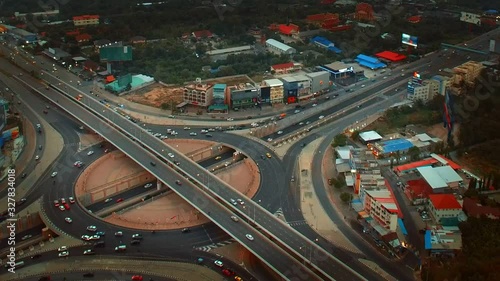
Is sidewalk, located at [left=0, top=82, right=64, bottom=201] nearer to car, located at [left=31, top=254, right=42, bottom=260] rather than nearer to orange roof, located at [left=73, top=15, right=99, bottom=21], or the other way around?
car, located at [left=31, top=254, right=42, bottom=260]

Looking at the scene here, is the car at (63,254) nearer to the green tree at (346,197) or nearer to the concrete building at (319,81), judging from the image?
the green tree at (346,197)

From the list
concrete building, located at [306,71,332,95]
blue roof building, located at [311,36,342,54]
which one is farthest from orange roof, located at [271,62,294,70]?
blue roof building, located at [311,36,342,54]

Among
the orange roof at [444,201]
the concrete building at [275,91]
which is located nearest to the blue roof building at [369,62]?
the concrete building at [275,91]

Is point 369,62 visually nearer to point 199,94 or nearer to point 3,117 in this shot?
point 199,94

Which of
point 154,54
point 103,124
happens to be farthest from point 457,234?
point 154,54

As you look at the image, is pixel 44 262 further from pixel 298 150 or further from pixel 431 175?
pixel 431 175

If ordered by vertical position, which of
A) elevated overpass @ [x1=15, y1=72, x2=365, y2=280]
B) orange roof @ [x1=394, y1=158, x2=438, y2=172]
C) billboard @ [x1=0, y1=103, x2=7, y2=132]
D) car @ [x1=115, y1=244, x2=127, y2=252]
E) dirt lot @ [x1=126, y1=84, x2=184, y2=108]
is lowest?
Result: car @ [x1=115, y1=244, x2=127, y2=252]
